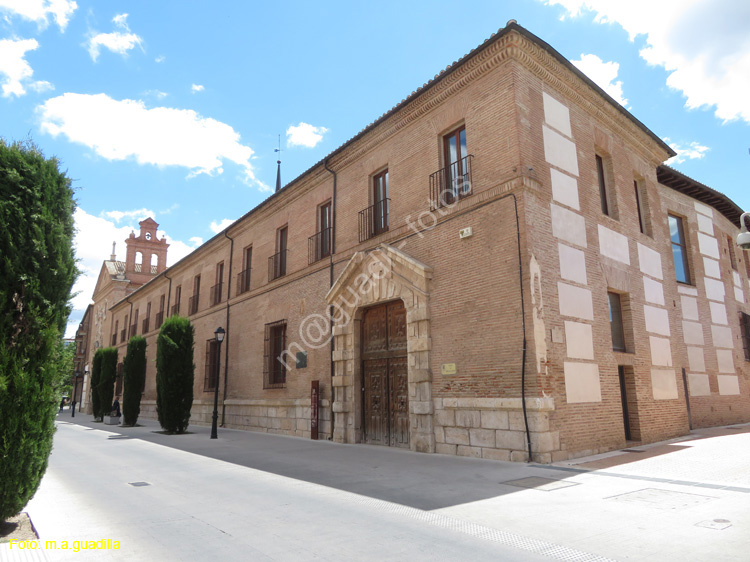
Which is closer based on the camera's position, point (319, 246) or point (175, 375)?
point (319, 246)

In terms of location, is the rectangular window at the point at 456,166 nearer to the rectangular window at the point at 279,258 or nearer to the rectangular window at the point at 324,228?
the rectangular window at the point at 324,228

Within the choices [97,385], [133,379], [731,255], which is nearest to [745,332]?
[731,255]

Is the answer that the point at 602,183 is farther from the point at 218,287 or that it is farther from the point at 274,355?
the point at 218,287

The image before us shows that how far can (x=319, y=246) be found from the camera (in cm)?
1433

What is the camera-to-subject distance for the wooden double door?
10695 millimetres

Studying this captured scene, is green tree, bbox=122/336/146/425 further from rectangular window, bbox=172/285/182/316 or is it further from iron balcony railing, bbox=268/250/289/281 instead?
iron balcony railing, bbox=268/250/289/281

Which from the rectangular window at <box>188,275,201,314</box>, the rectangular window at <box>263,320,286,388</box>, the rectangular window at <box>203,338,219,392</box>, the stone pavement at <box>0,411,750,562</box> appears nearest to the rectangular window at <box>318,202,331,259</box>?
the rectangular window at <box>263,320,286,388</box>

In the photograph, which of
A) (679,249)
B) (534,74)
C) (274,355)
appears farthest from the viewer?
(274,355)

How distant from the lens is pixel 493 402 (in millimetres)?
8414

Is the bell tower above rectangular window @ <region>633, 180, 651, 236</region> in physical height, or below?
above

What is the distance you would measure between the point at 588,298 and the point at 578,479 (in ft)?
13.8

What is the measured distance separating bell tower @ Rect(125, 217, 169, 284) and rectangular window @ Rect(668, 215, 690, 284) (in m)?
36.8

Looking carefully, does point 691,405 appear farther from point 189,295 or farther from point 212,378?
point 189,295

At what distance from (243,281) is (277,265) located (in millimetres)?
2588
